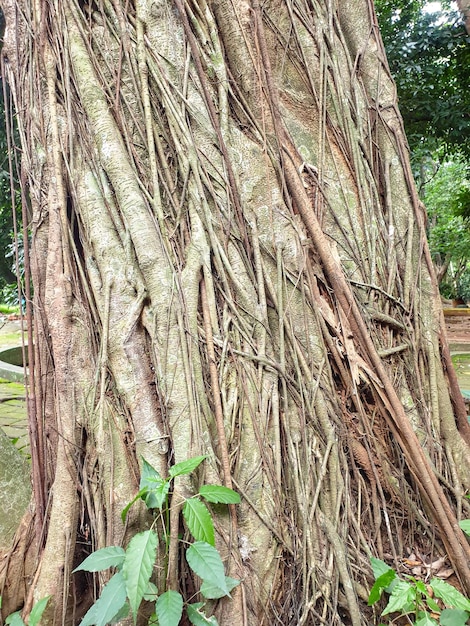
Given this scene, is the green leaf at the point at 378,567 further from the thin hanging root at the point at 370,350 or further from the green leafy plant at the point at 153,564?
the green leafy plant at the point at 153,564

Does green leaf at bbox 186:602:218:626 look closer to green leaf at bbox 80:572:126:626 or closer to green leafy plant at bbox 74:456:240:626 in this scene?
green leafy plant at bbox 74:456:240:626

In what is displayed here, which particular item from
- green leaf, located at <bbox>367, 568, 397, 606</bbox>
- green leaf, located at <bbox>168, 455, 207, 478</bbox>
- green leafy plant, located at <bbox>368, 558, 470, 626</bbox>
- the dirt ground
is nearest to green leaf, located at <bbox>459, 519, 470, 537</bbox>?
green leafy plant, located at <bbox>368, 558, 470, 626</bbox>

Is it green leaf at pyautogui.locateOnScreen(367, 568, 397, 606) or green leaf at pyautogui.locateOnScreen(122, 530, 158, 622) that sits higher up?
→ green leaf at pyautogui.locateOnScreen(122, 530, 158, 622)

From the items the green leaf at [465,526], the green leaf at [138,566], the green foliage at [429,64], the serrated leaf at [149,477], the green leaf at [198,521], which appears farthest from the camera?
the green foliage at [429,64]

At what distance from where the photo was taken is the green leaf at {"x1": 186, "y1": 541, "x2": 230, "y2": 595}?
1.19 m

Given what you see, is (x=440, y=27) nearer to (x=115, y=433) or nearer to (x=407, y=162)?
(x=407, y=162)

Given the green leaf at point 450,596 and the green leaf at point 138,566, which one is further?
the green leaf at point 450,596

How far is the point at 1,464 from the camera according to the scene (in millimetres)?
1996

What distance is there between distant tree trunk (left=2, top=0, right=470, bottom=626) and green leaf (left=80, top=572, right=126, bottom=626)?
0.75 feet

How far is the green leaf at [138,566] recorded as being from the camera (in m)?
1.14

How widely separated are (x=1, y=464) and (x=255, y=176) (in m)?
1.58

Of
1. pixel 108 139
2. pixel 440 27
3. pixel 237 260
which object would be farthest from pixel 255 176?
pixel 440 27

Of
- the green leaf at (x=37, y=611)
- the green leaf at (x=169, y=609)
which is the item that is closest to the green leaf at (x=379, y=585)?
the green leaf at (x=169, y=609)

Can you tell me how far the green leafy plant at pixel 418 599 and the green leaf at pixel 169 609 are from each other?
1.78 ft
